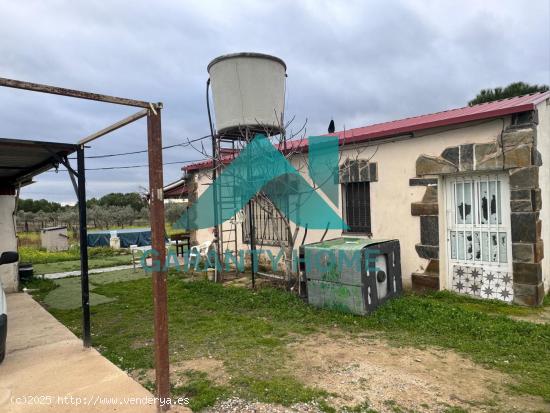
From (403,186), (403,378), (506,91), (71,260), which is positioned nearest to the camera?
(403,378)

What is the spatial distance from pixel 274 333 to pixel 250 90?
4.66m

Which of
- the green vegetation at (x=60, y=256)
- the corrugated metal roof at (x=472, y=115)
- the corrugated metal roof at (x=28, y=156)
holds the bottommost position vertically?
the green vegetation at (x=60, y=256)

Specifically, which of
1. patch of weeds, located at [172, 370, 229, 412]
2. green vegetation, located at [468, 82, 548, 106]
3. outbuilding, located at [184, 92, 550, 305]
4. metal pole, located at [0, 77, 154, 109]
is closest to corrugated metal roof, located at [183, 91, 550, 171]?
outbuilding, located at [184, 92, 550, 305]

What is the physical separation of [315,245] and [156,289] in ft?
12.2

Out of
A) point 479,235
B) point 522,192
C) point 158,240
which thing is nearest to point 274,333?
point 158,240

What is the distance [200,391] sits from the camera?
136 inches

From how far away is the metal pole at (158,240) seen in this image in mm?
3029

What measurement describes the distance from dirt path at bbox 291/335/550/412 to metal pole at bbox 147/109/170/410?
4.56 ft

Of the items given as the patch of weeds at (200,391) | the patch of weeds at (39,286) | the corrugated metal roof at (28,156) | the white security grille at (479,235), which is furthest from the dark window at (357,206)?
the patch of weeds at (39,286)

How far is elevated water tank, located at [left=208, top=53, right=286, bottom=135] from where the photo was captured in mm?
7391

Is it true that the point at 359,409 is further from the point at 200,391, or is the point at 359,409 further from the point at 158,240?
the point at 158,240

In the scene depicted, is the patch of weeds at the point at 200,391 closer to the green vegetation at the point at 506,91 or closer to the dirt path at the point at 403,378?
the dirt path at the point at 403,378

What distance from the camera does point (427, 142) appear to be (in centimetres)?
671

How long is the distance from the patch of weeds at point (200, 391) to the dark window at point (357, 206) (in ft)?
16.4
